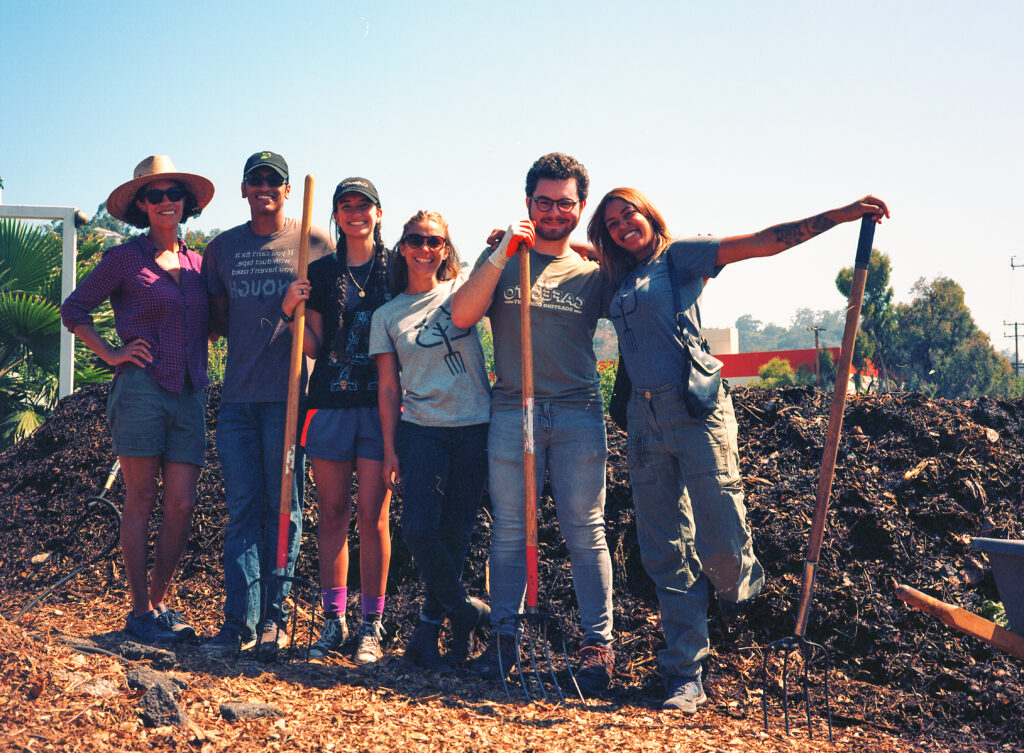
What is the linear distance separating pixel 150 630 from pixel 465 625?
1.49 metres

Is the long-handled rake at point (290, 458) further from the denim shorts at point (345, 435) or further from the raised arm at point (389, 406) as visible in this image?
the raised arm at point (389, 406)

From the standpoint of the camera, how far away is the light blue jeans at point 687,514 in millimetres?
3314

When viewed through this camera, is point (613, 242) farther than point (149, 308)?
No

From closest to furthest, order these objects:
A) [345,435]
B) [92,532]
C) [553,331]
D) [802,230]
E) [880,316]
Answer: [802,230], [553,331], [345,435], [92,532], [880,316]

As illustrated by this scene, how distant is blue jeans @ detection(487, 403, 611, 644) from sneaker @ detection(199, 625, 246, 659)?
118cm

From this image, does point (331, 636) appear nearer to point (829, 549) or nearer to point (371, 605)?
point (371, 605)

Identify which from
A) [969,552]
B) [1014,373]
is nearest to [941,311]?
[1014,373]

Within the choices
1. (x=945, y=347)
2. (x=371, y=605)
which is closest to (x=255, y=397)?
(x=371, y=605)

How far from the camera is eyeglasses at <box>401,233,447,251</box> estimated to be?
365 cm

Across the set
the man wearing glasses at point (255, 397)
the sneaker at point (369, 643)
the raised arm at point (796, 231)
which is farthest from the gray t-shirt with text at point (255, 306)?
the raised arm at point (796, 231)

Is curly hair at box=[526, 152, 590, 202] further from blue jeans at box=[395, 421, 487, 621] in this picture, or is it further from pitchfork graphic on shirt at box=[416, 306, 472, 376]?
blue jeans at box=[395, 421, 487, 621]

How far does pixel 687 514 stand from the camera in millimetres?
Result: 3508

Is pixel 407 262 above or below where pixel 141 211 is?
below

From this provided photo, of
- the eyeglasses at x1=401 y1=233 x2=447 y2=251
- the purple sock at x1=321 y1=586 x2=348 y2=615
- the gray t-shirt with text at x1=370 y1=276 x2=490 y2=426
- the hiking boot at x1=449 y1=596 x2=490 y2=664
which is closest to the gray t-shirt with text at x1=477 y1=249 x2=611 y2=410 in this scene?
the gray t-shirt with text at x1=370 y1=276 x2=490 y2=426
